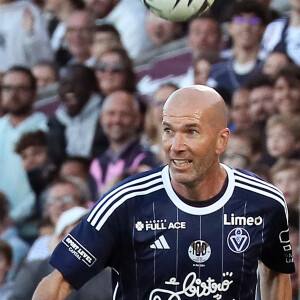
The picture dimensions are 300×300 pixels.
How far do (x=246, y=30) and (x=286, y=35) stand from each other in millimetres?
388

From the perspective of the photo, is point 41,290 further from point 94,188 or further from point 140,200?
point 94,188

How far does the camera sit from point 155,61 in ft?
26.4

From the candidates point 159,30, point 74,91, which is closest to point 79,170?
point 74,91

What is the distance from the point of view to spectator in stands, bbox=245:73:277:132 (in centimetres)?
720

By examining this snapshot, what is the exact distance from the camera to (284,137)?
701 cm

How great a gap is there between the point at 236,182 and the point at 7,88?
16.2 ft

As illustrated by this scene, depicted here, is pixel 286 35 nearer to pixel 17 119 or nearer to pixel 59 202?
pixel 59 202

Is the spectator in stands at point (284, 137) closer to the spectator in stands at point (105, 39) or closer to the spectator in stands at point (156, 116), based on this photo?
the spectator in stands at point (156, 116)

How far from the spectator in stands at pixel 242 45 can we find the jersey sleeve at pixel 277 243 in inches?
123

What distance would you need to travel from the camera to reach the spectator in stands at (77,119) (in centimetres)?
816

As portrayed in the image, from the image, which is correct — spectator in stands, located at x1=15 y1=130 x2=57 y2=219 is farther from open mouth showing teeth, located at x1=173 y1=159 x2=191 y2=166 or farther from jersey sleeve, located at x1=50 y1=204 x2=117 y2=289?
open mouth showing teeth, located at x1=173 y1=159 x2=191 y2=166

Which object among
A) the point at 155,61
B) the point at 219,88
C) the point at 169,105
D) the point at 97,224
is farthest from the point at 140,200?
the point at 155,61

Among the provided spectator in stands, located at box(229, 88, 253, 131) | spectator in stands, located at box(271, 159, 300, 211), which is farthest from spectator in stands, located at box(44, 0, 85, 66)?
spectator in stands, located at box(271, 159, 300, 211)

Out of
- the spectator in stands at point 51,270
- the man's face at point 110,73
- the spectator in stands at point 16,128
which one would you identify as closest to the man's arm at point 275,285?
the spectator in stands at point 51,270
